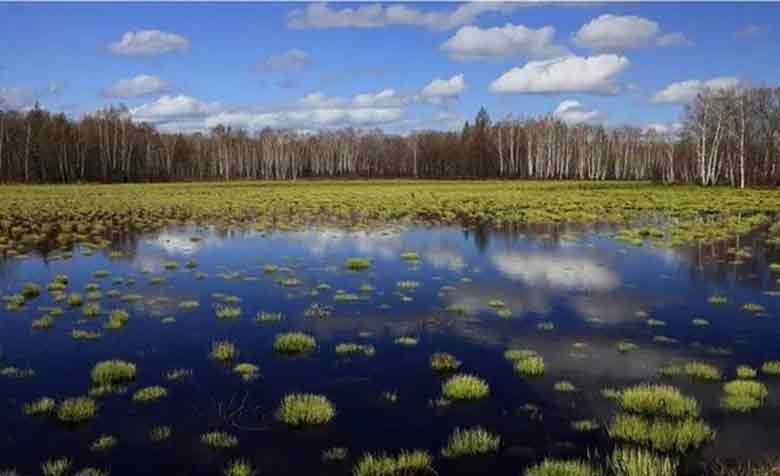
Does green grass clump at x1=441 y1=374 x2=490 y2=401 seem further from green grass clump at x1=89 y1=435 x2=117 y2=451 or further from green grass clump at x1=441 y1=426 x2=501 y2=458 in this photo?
green grass clump at x1=89 y1=435 x2=117 y2=451

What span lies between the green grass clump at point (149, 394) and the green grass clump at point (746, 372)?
11.6m

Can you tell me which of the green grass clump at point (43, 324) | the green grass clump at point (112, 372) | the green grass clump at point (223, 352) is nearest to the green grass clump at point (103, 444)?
the green grass clump at point (112, 372)

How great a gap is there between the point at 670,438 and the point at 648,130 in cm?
20106

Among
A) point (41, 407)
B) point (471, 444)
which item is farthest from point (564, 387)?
point (41, 407)

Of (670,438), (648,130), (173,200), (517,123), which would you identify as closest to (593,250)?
(670,438)

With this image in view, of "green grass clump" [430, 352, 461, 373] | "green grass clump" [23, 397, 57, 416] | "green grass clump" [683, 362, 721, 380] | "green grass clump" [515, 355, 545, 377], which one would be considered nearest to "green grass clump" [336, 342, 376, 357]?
"green grass clump" [430, 352, 461, 373]

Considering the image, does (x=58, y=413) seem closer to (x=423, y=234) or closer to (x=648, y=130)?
(x=423, y=234)

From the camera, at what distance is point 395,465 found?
8734 millimetres

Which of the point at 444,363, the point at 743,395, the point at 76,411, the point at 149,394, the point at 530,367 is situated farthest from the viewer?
the point at 444,363

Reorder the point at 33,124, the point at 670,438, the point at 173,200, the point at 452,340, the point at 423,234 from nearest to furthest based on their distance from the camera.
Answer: the point at 670,438 < the point at 452,340 < the point at 423,234 < the point at 173,200 < the point at 33,124

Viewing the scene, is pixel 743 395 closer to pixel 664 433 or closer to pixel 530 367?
pixel 664 433

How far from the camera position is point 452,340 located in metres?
15.7

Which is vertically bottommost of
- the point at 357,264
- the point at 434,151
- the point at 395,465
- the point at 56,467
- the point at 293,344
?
the point at 395,465

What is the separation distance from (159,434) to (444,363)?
6.11 m
